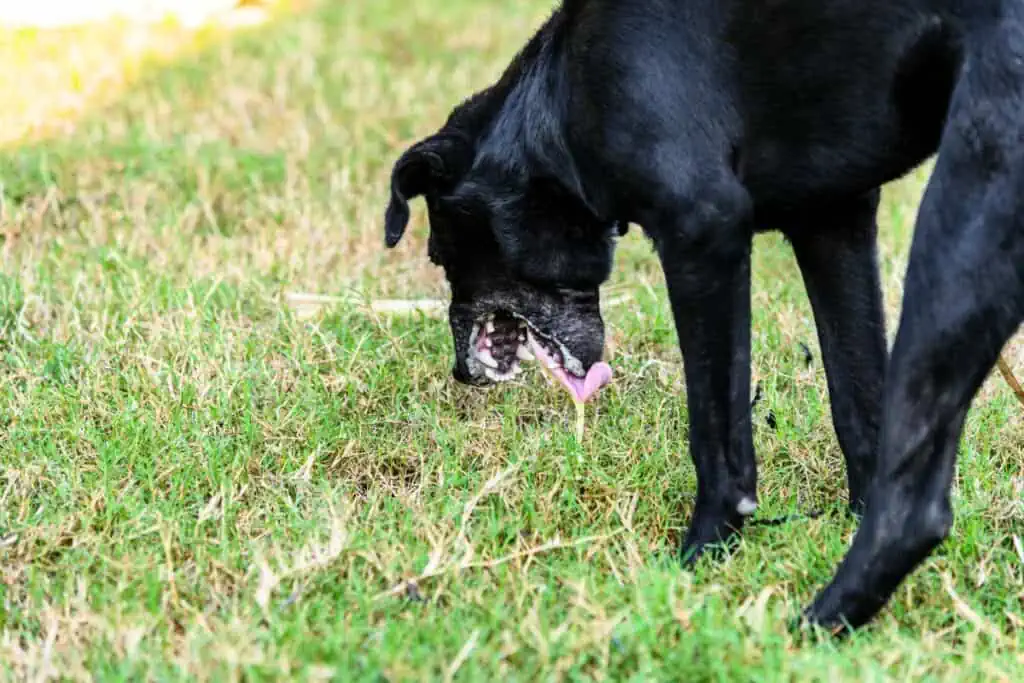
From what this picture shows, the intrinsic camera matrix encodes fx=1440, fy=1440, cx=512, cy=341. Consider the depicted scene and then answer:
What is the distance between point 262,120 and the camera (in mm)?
7641

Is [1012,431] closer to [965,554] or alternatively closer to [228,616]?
[965,554]

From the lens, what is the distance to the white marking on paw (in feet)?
12.7

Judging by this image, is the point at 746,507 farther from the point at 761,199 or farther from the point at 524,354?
the point at 524,354

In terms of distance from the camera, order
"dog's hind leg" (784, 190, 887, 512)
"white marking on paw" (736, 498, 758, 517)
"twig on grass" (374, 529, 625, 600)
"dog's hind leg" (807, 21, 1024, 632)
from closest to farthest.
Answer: "dog's hind leg" (807, 21, 1024, 632) < "twig on grass" (374, 529, 625, 600) < "white marking on paw" (736, 498, 758, 517) < "dog's hind leg" (784, 190, 887, 512)

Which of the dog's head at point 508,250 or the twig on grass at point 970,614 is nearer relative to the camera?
the twig on grass at point 970,614

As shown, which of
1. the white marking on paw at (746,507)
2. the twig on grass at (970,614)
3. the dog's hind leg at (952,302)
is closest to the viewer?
the dog's hind leg at (952,302)

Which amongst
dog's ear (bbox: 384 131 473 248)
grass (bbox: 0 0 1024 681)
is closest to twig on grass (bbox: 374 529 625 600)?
grass (bbox: 0 0 1024 681)

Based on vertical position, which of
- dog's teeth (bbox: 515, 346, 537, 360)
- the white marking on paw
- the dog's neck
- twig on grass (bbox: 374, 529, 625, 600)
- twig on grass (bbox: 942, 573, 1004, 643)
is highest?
the dog's neck

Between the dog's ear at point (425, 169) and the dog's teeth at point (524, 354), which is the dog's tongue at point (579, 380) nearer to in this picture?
the dog's teeth at point (524, 354)

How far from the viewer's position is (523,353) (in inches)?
182

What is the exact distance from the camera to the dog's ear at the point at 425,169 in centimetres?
422

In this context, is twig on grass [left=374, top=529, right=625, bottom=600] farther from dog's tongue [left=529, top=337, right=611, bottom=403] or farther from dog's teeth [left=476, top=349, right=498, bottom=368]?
dog's teeth [left=476, top=349, right=498, bottom=368]

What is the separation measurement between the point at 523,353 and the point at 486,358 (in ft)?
0.43

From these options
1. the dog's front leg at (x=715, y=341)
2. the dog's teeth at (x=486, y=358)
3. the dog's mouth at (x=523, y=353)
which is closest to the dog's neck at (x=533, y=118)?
the dog's front leg at (x=715, y=341)
